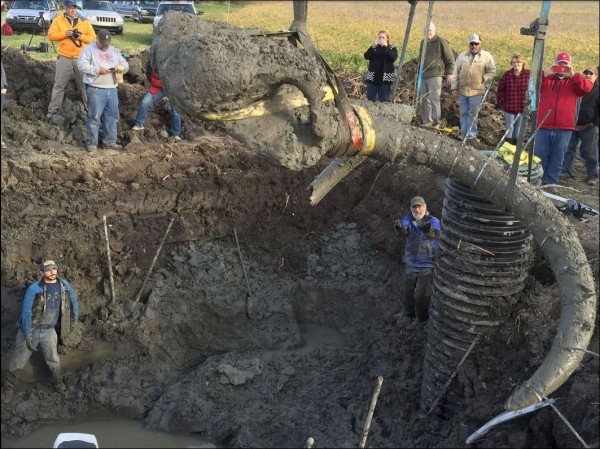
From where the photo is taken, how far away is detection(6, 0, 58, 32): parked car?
12922 millimetres

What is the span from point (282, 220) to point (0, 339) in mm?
3646

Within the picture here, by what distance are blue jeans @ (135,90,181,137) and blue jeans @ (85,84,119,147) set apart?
0.38 meters

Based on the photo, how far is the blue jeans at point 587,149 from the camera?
8406 millimetres

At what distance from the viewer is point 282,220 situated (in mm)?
8852

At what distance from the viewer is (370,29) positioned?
655 inches

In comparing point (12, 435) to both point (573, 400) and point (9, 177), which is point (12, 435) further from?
point (573, 400)

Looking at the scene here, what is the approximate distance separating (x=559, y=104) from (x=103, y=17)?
372 inches

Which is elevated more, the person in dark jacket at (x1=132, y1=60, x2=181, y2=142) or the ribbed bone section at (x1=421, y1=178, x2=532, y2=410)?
the person in dark jacket at (x1=132, y1=60, x2=181, y2=142)

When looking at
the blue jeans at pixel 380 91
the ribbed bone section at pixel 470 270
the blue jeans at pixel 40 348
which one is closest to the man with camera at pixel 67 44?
the blue jeans at pixel 40 348

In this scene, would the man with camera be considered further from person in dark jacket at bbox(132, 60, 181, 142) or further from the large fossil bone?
the large fossil bone

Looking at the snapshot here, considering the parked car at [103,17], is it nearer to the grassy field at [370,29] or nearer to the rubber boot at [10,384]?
the grassy field at [370,29]

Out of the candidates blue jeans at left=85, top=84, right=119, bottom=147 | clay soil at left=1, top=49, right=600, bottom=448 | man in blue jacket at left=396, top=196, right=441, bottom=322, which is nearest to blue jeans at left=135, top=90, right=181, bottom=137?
clay soil at left=1, top=49, right=600, bottom=448

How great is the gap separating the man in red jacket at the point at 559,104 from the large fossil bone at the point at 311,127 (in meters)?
2.96

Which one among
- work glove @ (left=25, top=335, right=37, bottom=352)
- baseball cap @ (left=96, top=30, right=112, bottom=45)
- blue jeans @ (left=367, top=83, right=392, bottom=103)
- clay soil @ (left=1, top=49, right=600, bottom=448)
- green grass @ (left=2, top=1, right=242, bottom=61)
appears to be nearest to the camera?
clay soil @ (left=1, top=49, right=600, bottom=448)
